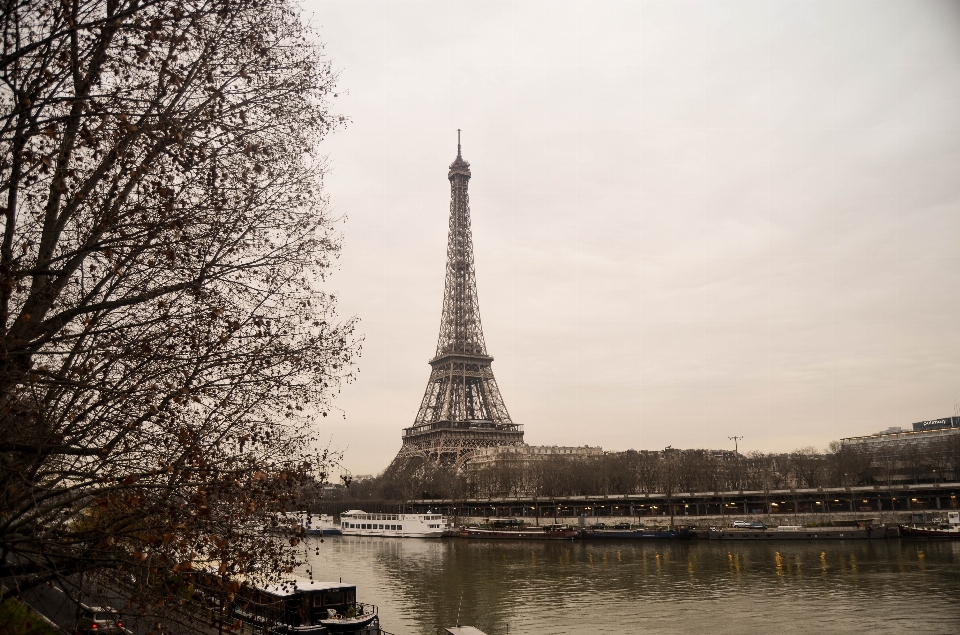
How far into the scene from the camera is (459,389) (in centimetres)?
12019

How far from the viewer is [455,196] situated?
13500 cm

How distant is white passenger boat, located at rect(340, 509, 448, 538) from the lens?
86312 millimetres

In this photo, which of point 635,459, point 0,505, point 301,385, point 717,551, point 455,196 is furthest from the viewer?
point 455,196

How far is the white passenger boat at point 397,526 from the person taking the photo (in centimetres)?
8631

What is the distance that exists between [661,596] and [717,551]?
24.7m

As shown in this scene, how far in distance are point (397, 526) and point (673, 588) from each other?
5421 centimetres

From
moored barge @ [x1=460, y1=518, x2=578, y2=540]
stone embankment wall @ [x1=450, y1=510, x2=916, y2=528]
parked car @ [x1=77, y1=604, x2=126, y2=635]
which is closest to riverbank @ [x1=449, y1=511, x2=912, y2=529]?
stone embankment wall @ [x1=450, y1=510, x2=916, y2=528]

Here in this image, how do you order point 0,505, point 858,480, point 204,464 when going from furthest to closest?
1. point 858,480
2. point 204,464
3. point 0,505

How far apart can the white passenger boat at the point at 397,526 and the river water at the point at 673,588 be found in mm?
21905

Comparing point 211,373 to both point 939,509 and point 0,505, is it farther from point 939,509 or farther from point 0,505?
point 939,509

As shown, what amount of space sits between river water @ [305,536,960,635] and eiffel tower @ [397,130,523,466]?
51.6m

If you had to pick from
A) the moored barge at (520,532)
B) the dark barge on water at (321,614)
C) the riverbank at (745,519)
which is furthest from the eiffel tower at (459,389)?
the dark barge on water at (321,614)

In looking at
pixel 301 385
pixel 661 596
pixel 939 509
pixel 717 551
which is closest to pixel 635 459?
pixel 939 509

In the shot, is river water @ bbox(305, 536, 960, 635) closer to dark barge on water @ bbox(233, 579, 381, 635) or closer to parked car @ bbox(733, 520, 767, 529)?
dark barge on water @ bbox(233, 579, 381, 635)
